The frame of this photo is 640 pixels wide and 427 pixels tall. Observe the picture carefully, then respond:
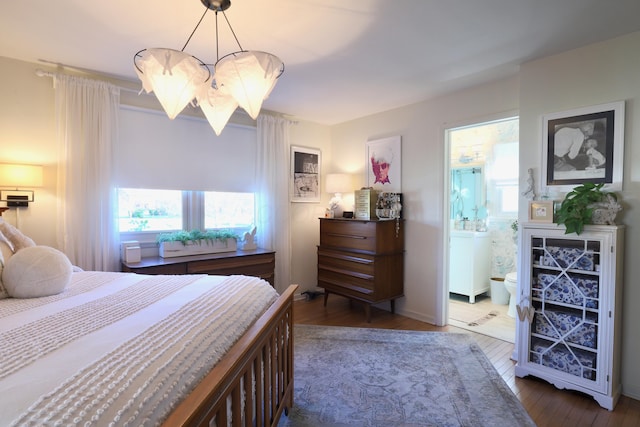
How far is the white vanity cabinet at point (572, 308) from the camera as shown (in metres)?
1.99

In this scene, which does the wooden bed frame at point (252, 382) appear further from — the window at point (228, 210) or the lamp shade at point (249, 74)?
the window at point (228, 210)

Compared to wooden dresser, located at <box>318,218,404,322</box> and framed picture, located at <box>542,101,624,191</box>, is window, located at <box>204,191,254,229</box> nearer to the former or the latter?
wooden dresser, located at <box>318,218,404,322</box>

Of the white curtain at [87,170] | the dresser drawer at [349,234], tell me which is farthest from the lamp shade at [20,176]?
the dresser drawer at [349,234]

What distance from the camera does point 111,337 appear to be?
3.34ft

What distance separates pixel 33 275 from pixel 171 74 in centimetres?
114

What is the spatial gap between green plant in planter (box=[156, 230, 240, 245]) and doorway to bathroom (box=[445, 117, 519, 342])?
2679 millimetres

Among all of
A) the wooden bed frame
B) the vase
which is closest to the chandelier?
the wooden bed frame

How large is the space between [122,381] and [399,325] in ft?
9.69

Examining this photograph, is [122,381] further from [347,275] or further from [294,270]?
[294,270]

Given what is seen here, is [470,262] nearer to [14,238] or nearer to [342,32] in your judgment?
[342,32]

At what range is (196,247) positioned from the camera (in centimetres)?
316

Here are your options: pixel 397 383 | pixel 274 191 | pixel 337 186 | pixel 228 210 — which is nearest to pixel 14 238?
pixel 228 210

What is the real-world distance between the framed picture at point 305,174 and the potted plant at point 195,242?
1073 millimetres

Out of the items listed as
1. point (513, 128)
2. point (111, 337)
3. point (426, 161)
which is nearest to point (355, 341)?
point (426, 161)
